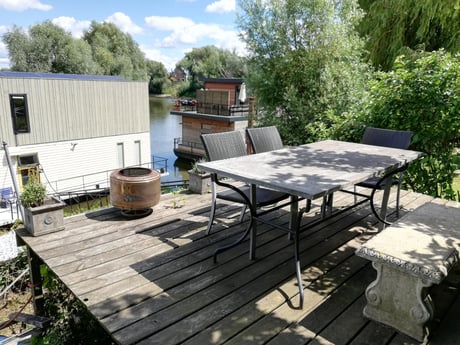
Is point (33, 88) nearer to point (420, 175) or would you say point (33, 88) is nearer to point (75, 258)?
point (75, 258)

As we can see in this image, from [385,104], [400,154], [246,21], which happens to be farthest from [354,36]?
[400,154]

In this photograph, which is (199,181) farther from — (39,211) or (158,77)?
(158,77)

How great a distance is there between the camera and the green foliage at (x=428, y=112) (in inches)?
147

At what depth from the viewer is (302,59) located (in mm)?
7066

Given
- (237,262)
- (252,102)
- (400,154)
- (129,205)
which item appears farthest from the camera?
(252,102)

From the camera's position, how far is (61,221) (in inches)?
119

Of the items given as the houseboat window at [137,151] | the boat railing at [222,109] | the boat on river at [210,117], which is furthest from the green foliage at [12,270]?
the boat railing at [222,109]

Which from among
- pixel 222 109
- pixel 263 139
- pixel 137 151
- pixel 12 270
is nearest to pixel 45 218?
pixel 263 139

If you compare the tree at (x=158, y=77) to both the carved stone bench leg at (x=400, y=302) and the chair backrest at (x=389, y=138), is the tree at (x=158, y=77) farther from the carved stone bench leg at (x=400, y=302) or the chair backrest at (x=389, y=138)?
the carved stone bench leg at (x=400, y=302)

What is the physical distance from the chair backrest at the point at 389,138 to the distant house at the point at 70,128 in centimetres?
1021

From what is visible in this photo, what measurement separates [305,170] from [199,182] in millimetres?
1987

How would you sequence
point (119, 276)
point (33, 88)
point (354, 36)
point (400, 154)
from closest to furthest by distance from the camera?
point (119, 276) < point (400, 154) < point (354, 36) < point (33, 88)

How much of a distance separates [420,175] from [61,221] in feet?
13.7

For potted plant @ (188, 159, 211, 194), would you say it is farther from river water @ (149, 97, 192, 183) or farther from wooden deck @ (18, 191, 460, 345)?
river water @ (149, 97, 192, 183)
